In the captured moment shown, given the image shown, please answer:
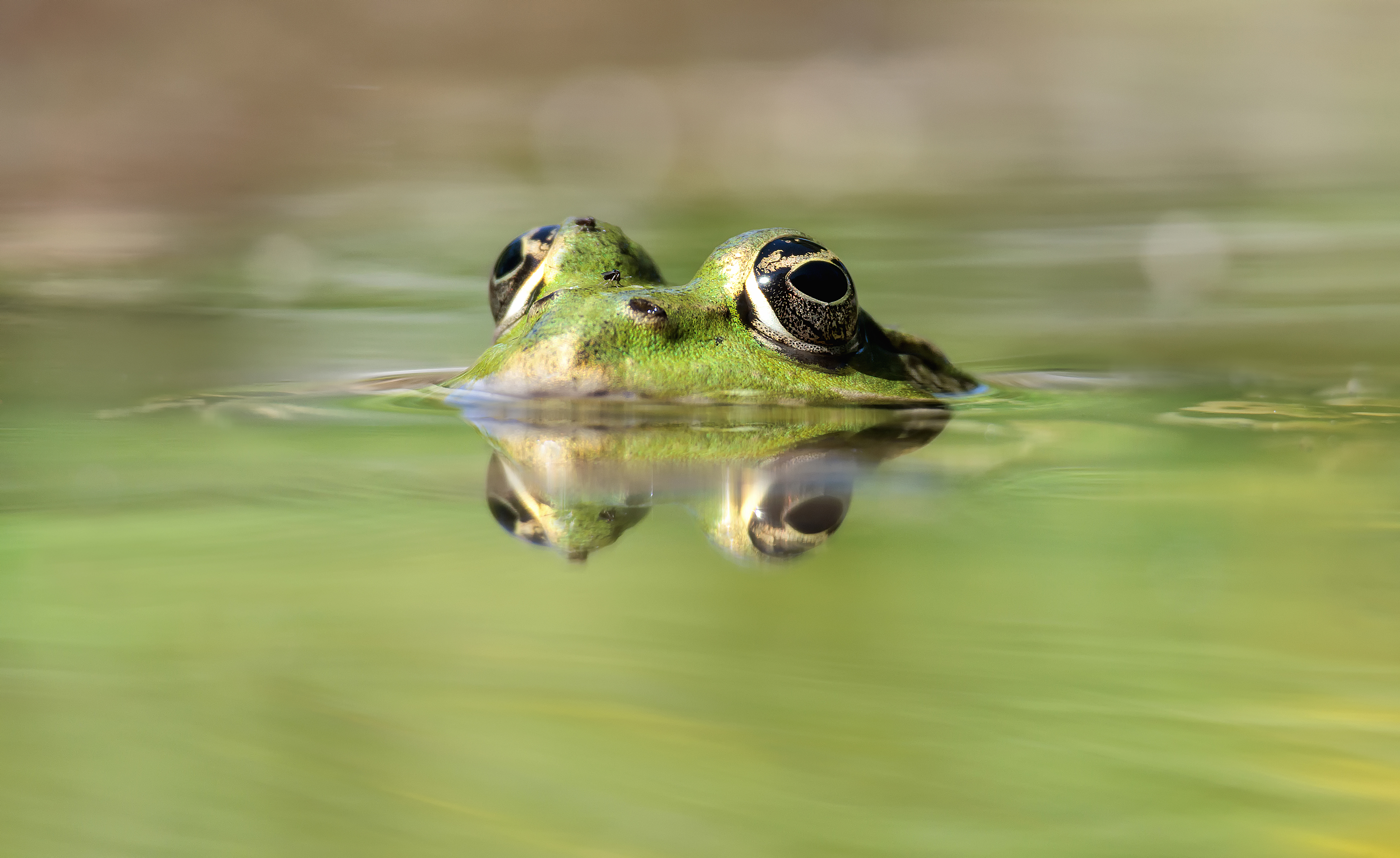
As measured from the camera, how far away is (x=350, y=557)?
8.07ft

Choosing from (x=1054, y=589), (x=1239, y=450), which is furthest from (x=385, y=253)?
(x=1054, y=589)

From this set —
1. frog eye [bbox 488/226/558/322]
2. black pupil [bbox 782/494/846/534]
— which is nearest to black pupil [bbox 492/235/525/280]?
frog eye [bbox 488/226/558/322]

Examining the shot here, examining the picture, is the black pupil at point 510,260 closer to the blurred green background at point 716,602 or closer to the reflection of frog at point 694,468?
the reflection of frog at point 694,468

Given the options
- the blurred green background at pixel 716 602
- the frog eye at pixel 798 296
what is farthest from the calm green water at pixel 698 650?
the frog eye at pixel 798 296

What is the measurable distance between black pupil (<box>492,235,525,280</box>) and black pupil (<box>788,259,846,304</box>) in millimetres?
946

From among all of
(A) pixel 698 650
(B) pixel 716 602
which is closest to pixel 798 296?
(B) pixel 716 602

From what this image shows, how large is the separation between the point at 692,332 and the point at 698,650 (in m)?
1.84

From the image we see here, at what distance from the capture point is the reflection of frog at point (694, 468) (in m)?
2.58

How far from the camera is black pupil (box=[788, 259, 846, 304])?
3832 mm

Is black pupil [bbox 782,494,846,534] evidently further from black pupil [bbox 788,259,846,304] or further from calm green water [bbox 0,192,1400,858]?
black pupil [bbox 788,259,846,304]

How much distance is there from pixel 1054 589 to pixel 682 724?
799 mm

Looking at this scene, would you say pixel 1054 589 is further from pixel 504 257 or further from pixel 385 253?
pixel 385 253

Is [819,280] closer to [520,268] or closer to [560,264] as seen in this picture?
[560,264]

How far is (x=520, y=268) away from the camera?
14.2ft
